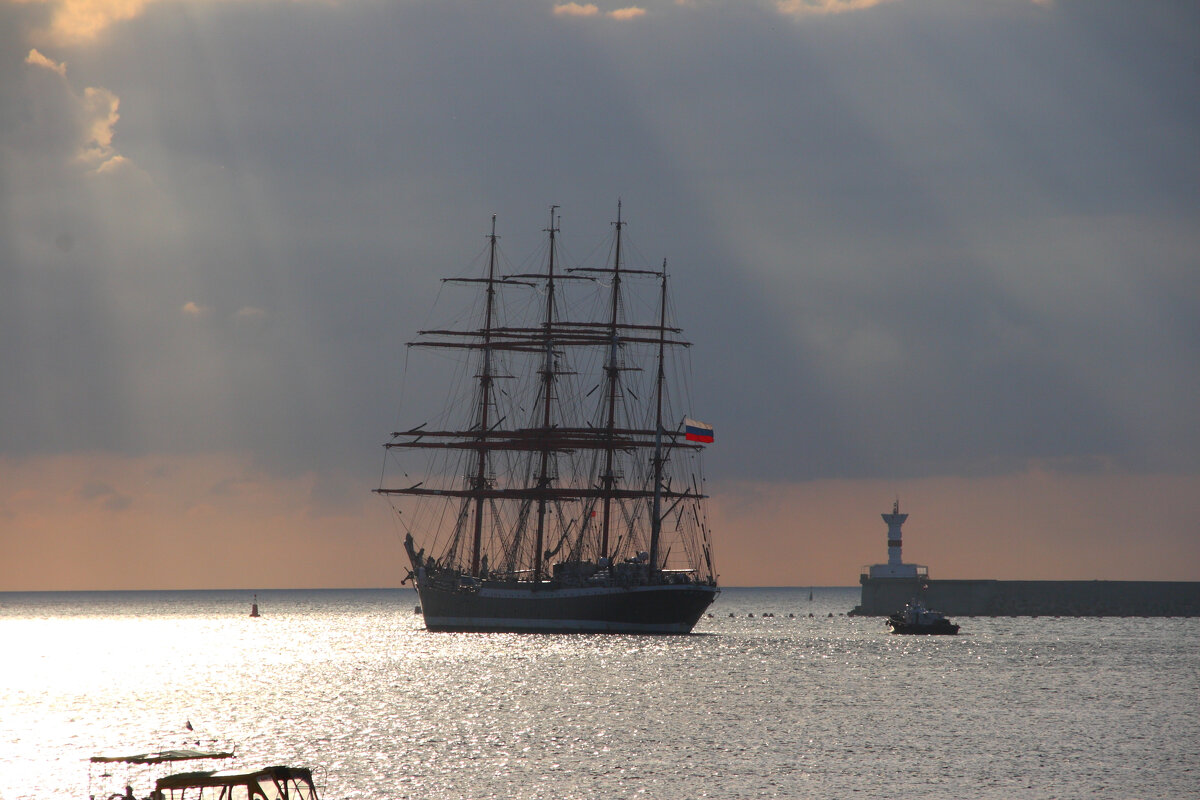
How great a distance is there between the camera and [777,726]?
→ 247 ft

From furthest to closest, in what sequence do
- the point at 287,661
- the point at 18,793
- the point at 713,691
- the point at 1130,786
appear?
the point at 287,661 → the point at 713,691 → the point at 1130,786 → the point at 18,793

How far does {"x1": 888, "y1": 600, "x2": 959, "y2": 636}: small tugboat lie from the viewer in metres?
169

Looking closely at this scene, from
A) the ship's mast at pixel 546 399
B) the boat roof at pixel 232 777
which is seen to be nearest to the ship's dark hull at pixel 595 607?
the ship's mast at pixel 546 399

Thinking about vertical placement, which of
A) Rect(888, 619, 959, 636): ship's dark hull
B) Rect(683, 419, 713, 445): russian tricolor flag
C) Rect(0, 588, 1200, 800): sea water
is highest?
Rect(683, 419, 713, 445): russian tricolor flag

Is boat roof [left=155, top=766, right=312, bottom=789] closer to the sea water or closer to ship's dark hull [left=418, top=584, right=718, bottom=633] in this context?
the sea water

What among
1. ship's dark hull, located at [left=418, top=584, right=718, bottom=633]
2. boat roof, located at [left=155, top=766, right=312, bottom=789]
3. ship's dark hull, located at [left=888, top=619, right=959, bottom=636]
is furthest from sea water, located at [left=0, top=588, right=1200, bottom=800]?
ship's dark hull, located at [left=888, top=619, right=959, bottom=636]

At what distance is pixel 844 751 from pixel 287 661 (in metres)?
78.4

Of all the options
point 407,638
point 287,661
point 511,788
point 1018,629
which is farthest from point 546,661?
point 1018,629

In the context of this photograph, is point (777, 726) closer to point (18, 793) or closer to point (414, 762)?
point (414, 762)

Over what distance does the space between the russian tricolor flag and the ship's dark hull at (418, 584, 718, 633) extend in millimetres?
16182

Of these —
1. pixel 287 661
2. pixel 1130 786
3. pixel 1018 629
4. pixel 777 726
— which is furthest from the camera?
pixel 1018 629

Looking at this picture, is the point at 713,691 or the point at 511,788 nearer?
the point at 511,788

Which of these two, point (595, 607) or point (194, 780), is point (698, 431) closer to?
point (595, 607)

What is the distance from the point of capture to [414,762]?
6244cm
